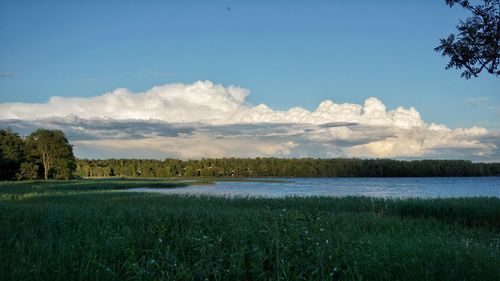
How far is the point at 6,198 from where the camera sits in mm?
34875

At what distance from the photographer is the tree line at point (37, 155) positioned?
7944 cm

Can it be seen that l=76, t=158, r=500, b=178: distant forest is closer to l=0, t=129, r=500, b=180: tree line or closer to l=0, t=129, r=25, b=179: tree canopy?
l=0, t=129, r=500, b=180: tree line

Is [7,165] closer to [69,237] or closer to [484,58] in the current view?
[69,237]

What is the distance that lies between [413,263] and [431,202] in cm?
2054

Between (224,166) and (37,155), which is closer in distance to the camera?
(37,155)

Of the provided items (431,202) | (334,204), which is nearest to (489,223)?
(431,202)

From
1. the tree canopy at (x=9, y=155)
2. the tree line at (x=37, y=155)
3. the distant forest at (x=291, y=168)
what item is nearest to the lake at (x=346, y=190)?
the tree line at (x=37, y=155)

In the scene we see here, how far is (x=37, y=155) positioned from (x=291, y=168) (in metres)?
87.9

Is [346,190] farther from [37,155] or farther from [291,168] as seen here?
[291,168]

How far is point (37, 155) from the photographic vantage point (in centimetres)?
8538

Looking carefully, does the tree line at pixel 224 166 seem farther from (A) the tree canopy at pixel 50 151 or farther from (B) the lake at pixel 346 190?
(B) the lake at pixel 346 190

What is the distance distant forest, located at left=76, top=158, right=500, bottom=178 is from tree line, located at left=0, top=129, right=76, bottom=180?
63.3m

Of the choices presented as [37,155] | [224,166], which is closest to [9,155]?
[37,155]

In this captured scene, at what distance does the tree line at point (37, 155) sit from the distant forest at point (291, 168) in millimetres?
63331
